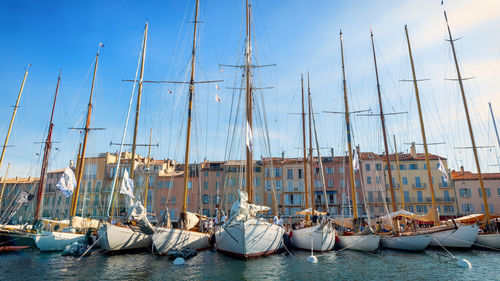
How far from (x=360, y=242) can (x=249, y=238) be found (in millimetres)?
11685

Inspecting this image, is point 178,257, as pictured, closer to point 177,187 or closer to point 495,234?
point 495,234

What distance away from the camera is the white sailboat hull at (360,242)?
25.2 m

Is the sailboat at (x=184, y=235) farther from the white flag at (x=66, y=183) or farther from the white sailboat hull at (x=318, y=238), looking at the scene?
the white flag at (x=66, y=183)

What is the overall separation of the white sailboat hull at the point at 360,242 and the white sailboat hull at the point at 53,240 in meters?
24.8

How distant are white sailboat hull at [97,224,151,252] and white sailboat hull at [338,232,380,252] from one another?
18.2 metres

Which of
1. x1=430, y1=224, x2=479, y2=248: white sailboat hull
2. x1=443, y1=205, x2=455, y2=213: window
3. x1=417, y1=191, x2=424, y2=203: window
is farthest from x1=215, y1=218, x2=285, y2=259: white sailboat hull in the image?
x1=443, y1=205, x2=455, y2=213: window

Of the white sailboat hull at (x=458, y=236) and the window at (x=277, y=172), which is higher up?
the window at (x=277, y=172)

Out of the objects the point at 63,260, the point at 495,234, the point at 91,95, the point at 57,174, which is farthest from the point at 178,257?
the point at 57,174

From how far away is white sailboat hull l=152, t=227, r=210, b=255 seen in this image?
74.1ft

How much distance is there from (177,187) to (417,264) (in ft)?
160

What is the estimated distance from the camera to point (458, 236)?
84.9ft

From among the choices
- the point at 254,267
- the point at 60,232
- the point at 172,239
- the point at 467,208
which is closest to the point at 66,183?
the point at 60,232

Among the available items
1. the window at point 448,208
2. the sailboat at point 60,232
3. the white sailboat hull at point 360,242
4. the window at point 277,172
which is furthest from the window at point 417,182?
the sailboat at point 60,232

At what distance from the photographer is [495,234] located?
25.8 m
